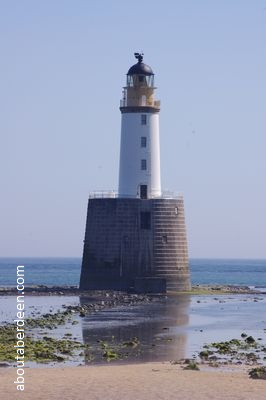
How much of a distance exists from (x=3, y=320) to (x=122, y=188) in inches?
821

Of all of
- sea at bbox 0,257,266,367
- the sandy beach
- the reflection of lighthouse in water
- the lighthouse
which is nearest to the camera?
the sandy beach

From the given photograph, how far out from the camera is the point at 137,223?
229 feet

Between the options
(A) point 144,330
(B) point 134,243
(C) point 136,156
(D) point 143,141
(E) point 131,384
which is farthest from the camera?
(D) point 143,141

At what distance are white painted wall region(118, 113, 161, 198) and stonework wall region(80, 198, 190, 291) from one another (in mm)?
1162

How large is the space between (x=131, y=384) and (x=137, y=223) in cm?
3906

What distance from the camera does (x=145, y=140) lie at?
70312mm

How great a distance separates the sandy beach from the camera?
29.2m

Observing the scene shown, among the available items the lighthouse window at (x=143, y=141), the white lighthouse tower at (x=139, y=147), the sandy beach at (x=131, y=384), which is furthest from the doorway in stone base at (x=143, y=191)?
the sandy beach at (x=131, y=384)

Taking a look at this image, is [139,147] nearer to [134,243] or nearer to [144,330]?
[134,243]

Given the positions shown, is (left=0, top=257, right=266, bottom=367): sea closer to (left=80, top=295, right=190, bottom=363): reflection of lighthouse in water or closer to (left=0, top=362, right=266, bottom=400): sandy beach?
(left=80, top=295, right=190, bottom=363): reflection of lighthouse in water

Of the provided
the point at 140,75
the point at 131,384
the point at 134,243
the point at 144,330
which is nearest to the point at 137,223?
the point at 134,243

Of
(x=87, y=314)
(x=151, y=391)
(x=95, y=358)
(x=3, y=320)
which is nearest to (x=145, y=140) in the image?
(x=87, y=314)

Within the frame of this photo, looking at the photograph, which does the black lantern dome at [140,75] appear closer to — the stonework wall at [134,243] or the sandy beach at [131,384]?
the stonework wall at [134,243]

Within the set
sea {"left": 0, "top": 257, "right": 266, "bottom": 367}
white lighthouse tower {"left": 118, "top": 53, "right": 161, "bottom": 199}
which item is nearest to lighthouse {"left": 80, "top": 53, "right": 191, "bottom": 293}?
white lighthouse tower {"left": 118, "top": 53, "right": 161, "bottom": 199}
